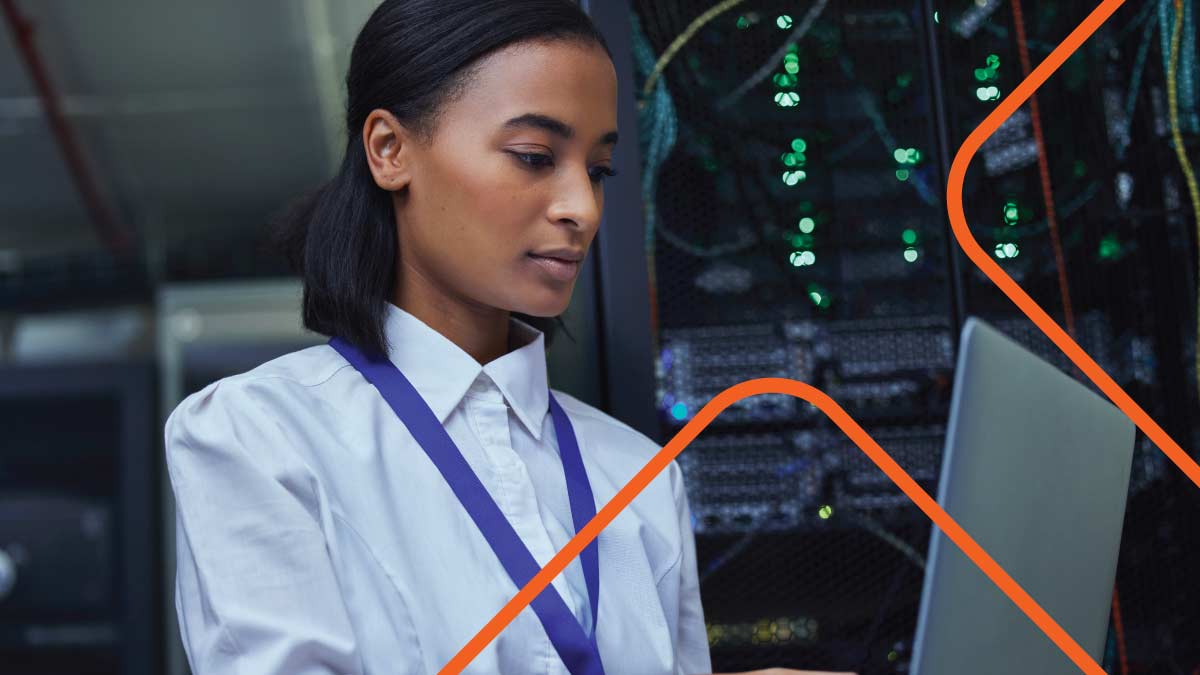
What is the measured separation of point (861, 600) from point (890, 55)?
643 millimetres

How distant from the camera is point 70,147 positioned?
3.97m

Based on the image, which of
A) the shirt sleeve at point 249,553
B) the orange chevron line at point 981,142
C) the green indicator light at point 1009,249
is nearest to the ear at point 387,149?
the shirt sleeve at point 249,553

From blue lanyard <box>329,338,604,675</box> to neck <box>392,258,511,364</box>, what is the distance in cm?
7

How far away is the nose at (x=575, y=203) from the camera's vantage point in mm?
1035

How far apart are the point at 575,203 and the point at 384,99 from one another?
0.71 feet

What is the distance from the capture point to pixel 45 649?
3418mm

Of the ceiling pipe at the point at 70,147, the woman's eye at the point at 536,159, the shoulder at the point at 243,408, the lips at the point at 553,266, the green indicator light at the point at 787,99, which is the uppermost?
the ceiling pipe at the point at 70,147

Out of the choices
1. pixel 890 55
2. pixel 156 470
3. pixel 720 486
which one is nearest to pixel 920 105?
pixel 890 55

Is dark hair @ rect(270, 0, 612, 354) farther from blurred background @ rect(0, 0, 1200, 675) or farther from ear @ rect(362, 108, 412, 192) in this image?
blurred background @ rect(0, 0, 1200, 675)

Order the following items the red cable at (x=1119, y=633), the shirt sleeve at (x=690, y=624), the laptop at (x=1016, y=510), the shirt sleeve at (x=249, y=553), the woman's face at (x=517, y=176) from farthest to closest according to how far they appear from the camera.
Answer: the red cable at (x=1119, y=633)
the shirt sleeve at (x=690, y=624)
the woman's face at (x=517, y=176)
the shirt sleeve at (x=249, y=553)
the laptop at (x=1016, y=510)

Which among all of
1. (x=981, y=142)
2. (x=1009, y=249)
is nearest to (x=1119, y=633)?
(x=1009, y=249)

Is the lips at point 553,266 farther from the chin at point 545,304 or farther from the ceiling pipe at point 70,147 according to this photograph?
the ceiling pipe at point 70,147

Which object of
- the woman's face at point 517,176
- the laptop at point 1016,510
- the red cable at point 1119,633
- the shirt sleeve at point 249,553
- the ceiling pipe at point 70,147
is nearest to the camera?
the laptop at point 1016,510

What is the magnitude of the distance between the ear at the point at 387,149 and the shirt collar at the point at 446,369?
115 millimetres
